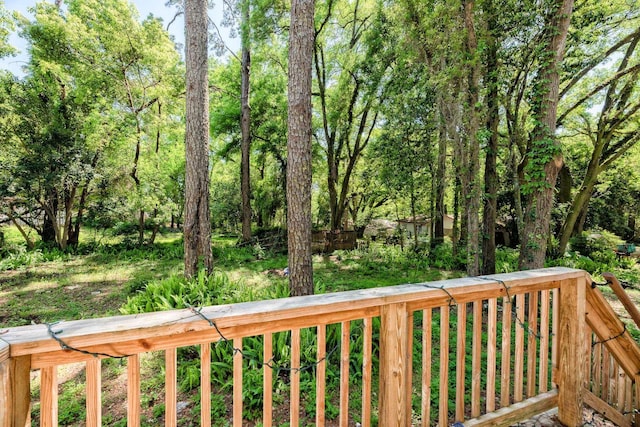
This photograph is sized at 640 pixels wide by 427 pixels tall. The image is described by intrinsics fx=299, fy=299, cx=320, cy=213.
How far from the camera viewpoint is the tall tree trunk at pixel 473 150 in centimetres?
477

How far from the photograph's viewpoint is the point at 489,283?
5.40 ft

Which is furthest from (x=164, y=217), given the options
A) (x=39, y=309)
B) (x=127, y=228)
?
(x=39, y=309)

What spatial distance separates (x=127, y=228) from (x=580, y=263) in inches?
542

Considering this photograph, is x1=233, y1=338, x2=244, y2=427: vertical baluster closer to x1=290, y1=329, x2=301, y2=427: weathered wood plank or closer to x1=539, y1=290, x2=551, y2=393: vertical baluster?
x1=290, y1=329, x2=301, y2=427: weathered wood plank

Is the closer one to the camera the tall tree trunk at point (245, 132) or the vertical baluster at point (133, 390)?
the vertical baluster at point (133, 390)

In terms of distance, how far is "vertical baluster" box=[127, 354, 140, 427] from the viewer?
1008mm

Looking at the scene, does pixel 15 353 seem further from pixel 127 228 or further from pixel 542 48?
pixel 127 228

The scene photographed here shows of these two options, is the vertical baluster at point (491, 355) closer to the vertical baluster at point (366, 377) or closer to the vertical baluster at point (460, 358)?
the vertical baluster at point (460, 358)

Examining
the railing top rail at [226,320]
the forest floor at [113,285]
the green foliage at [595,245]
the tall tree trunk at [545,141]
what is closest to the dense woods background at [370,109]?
the tall tree trunk at [545,141]

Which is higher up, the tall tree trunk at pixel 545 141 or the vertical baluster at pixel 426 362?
the tall tree trunk at pixel 545 141

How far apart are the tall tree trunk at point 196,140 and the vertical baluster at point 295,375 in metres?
3.97

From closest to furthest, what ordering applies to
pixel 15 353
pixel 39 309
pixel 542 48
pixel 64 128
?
pixel 15 353, pixel 542 48, pixel 39 309, pixel 64 128

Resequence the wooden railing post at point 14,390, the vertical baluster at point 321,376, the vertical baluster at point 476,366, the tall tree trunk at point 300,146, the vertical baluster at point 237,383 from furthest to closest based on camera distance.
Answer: the tall tree trunk at point 300,146 < the vertical baluster at point 476,366 < the vertical baluster at point 321,376 < the vertical baluster at point 237,383 < the wooden railing post at point 14,390

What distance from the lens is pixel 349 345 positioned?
5.50 feet
